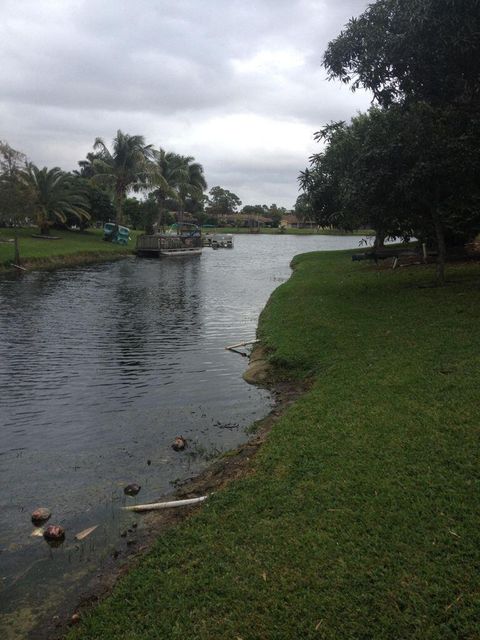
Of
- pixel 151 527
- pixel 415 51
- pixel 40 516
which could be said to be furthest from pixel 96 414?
pixel 415 51

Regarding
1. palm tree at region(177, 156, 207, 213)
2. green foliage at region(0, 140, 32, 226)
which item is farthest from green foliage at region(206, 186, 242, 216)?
green foliage at region(0, 140, 32, 226)

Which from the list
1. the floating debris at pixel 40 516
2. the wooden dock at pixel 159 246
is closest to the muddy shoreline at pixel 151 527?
the floating debris at pixel 40 516

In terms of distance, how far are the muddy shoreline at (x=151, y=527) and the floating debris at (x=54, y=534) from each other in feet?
2.37

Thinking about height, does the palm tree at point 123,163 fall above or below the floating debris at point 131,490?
above

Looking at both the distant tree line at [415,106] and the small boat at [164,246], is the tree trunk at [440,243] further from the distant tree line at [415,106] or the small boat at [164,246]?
the small boat at [164,246]

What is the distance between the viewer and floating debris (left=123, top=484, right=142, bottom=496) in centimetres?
643

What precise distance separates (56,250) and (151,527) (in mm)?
39888

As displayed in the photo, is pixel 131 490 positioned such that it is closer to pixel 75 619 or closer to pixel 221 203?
pixel 75 619

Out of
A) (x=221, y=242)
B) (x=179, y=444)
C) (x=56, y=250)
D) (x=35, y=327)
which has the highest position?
(x=221, y=242)

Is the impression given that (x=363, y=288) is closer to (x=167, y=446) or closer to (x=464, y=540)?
(x=167, y=446)

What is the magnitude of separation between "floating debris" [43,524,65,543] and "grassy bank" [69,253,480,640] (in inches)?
51.4

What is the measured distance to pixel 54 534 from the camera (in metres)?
5.52

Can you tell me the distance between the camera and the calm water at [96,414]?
5.34 m

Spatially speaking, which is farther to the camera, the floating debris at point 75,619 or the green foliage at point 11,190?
the green foliage at point 11,190
